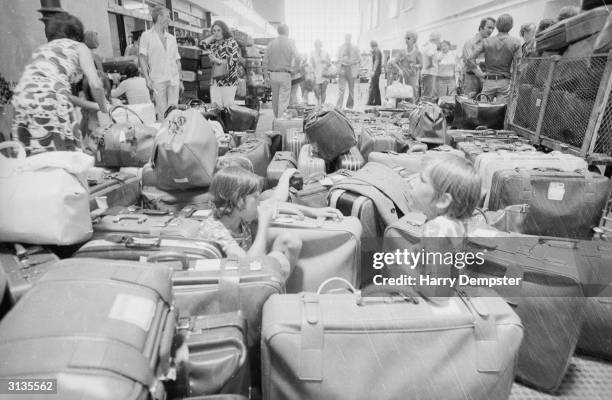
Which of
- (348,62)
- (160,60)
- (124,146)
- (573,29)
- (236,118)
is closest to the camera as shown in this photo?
(124,146)

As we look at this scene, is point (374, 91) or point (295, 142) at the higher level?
point (374, 91)

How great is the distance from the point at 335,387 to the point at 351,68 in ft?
34.0

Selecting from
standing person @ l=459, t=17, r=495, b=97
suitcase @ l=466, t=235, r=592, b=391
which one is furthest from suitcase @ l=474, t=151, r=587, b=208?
standing person @ l=459, t=17, r=495, b=97

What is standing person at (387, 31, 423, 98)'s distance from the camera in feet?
31.7

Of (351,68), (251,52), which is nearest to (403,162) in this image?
(351,68)

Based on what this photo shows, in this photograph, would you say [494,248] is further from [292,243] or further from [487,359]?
[292,243]

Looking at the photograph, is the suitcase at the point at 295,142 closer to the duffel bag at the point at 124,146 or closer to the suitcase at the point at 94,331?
the duffel bag at the point at 124,146

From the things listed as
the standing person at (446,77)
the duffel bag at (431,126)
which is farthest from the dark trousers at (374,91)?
the duffel bag at (431,126)

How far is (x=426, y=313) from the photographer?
133cm

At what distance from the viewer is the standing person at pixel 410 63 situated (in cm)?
966

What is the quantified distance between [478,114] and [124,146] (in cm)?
398

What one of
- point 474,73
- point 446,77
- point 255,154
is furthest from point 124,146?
point 446,77

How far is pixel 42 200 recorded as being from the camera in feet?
4.78

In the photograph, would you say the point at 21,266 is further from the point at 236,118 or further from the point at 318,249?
the point at 236,118
